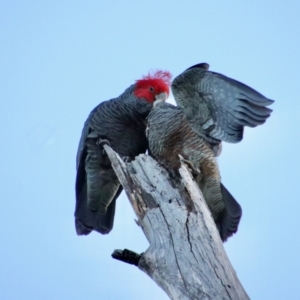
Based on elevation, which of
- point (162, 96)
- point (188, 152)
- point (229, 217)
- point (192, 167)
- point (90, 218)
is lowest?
point (229, 217)

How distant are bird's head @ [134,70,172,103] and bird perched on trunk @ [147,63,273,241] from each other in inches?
35.0

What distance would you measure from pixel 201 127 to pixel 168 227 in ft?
4.85

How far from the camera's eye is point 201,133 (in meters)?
5.80

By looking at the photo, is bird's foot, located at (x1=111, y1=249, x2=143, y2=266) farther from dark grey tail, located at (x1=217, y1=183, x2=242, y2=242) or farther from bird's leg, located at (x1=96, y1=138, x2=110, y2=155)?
bird's leg, located at (x1=96, y1=138, x2=110, y2=155)

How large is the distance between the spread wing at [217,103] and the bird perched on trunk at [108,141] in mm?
1133

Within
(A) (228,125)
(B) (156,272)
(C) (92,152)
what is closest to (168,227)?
(B) (156,272)

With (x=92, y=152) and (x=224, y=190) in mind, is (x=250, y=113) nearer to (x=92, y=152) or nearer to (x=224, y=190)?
(x=224, y=190)

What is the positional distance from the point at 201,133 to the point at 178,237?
1.59 metres

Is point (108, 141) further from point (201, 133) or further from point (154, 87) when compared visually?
point (201, 133)

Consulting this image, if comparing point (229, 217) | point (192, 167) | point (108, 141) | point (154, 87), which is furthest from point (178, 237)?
point (154, 87)

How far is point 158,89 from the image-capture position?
7016 mm

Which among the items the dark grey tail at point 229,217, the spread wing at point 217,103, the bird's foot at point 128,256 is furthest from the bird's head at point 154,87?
the bird's foot at point 128,256

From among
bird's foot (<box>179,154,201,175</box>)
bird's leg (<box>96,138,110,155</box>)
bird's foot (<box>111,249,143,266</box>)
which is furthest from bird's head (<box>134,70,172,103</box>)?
bird's foot (<box>111,249,143,266</box>)

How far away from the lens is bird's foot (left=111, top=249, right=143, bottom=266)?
4449 millimetres
